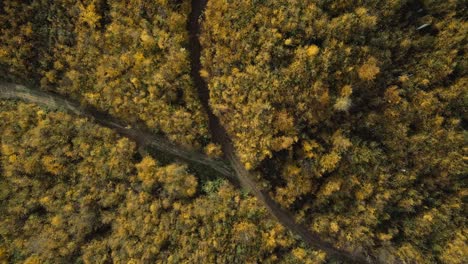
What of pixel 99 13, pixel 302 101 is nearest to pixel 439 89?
pixel 302 101

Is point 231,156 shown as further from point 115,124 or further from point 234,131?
point 115,124

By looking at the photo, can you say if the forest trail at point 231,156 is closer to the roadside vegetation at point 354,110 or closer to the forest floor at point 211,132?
the forest floor at point 211,132

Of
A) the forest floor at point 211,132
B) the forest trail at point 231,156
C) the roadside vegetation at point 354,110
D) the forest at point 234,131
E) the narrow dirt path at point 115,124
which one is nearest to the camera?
the roadside vegetation at point 354,110

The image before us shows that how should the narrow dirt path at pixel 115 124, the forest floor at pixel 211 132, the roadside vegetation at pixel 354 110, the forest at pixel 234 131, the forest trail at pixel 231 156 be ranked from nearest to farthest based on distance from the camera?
the roadside vegetation at pixel 354 110 < the forest at pixel 234 131 < the forest trail at pixel 231 156 < the forest floor at pixel 211 132 < the narrow dirt path at pixel 115 124

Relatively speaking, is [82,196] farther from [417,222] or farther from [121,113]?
[417,222]

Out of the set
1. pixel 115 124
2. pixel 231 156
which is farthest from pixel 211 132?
pixel 115 124

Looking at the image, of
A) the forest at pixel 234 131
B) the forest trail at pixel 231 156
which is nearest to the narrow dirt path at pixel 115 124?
the forest at pixel 234 131
